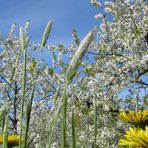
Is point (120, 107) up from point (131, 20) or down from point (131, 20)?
down

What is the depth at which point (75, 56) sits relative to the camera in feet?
6.27

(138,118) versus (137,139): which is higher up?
(138,118)

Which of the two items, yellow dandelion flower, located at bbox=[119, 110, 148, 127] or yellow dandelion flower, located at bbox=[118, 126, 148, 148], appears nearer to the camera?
yellow dandelion flower, located at bbox=[118, 126, 148, 148]

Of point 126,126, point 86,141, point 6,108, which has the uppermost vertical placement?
point 126,126

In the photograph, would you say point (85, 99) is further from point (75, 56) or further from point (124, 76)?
point (75, 56)

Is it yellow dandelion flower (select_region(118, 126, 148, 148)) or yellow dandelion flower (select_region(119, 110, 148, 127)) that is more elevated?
yellow dandelion flower (select_region(119, 110, 148, 127))

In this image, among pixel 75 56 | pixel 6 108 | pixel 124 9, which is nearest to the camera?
pixel 75 56

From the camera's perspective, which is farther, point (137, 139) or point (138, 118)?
point (138, 118)

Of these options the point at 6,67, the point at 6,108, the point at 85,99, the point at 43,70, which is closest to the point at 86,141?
the point at 6,108

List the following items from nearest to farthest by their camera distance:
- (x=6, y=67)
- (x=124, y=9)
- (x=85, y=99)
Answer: (x=85, y=99), (x=124, y=9), (x=6, y=67)

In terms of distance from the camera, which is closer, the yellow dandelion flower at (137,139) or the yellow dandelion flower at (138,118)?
the yellow dandelion flower at (137,139)

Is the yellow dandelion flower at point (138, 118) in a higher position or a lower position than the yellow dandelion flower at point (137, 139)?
higher

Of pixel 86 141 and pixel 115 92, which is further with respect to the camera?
pixel 115 92

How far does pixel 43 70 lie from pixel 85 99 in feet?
13.8
